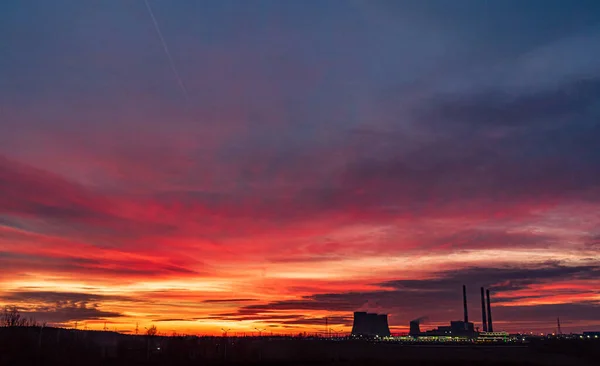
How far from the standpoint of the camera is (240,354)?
177125mm

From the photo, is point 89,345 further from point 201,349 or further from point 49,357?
point 49,357

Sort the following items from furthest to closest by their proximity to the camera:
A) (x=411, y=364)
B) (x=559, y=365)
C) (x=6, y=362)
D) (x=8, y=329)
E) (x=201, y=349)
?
(x=201, y=349) → (x=8, y=329) → (x=559, y=365) → (x=411, y=364) → (x=6, y=362)

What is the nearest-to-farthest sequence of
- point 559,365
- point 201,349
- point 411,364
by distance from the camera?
point 411,364 → point 559,365 → point 201,349

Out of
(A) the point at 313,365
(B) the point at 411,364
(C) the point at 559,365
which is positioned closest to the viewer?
(A) the point at 313,365

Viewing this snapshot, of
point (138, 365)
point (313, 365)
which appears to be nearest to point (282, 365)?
point (313, 365)

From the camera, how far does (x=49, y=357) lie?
118 metres

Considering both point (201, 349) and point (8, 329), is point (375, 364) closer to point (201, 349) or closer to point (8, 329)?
point (201, 349)

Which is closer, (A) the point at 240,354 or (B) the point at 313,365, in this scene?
(B) the point at 313,365

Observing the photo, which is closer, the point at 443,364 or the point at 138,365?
the point at 138,365

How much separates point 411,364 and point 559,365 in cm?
4932

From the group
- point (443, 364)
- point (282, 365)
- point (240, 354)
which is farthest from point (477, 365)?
point (240, 354)

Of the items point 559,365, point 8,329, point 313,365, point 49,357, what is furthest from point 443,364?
point 8,329

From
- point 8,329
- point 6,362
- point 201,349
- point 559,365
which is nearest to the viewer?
point 6,362

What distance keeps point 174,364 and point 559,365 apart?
10233 cm
